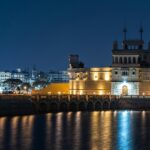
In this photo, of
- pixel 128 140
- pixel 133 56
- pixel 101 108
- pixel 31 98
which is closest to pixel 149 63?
pixel 133 56

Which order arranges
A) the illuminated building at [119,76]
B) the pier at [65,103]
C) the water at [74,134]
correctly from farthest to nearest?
the illuminated building at [119,76]
the pier at [65,103]
the water at [74,134]

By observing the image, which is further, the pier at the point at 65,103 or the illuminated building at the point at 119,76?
the illuminated building at the point at 119,76

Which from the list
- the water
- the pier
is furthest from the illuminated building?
the water

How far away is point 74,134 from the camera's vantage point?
7956 cm

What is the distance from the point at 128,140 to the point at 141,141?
1.85 m

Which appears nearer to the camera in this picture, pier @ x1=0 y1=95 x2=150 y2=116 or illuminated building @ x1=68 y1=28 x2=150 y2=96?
pier @ x1=0 y1=95 x2=150 y2=116

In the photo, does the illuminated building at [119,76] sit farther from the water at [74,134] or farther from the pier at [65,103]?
the water at [74,134]

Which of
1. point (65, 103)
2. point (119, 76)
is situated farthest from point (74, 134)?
point (119, 76)

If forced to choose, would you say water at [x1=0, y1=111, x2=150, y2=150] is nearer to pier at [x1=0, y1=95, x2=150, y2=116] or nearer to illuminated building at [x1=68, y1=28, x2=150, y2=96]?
pier at [x1=0, y1=95, x2=150, y2=116]

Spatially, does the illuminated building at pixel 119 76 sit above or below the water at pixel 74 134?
above

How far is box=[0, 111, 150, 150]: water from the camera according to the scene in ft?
224

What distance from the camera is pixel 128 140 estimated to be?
244ft

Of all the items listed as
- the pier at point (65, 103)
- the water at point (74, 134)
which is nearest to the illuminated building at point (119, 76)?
the pier at point (65, 103)

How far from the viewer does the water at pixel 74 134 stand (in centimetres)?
6815
